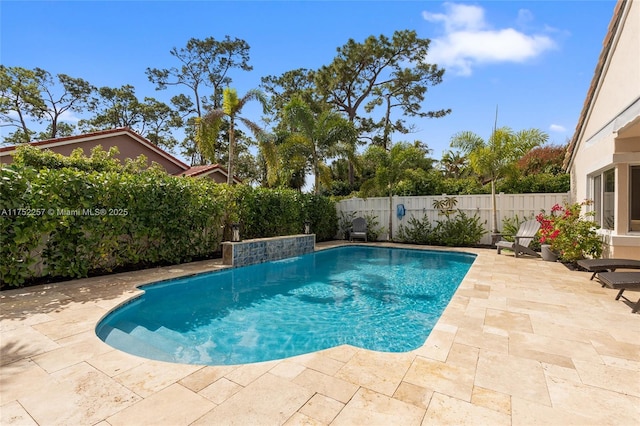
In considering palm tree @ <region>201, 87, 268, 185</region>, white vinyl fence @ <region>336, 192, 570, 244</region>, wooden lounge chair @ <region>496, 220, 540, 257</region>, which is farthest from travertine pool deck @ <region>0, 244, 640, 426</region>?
palm tree @ <region>201, 87, 268, 185</region>

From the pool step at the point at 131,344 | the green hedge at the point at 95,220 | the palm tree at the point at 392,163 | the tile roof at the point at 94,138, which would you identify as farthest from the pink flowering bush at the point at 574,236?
the tile roof at the point at 94,138

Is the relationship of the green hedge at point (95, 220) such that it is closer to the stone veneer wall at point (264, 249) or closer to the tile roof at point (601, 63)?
the stone veneer wall at point (264, 249)

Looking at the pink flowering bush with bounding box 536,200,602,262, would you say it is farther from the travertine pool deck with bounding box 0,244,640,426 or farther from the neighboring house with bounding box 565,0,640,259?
the travertine pool deck with bounding box 0,244,640,426

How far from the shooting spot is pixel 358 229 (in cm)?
1670

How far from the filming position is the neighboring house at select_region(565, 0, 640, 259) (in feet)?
22.0

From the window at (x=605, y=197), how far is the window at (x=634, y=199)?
36cm

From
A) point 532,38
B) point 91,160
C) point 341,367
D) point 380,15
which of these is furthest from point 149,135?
point 341,367

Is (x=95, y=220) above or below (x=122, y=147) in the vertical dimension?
below

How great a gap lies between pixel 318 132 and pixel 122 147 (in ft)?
38.2

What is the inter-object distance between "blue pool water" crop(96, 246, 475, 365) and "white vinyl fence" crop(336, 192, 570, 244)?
219 inches

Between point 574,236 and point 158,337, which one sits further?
point 574,236

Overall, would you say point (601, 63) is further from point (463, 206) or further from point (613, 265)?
point (463, 206)

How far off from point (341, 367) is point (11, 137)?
1432 inches

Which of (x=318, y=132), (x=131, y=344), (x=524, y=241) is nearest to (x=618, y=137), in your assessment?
(x=524, y=241)
